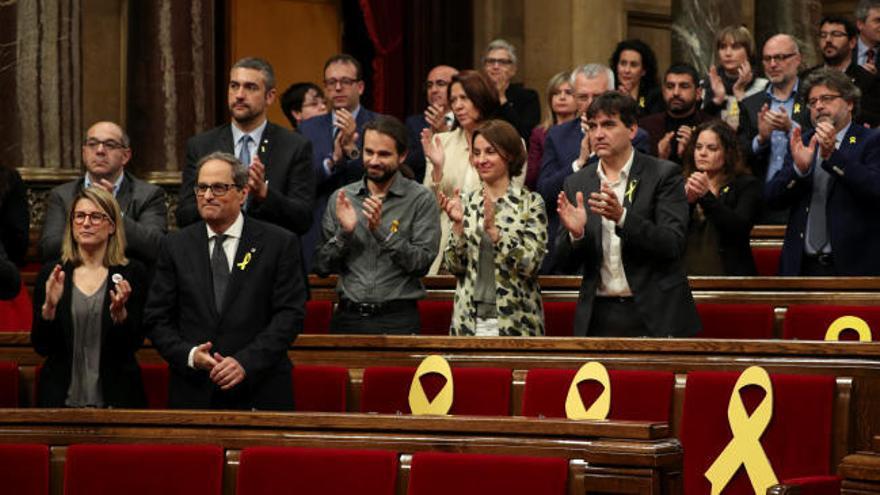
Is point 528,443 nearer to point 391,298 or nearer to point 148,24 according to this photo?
point 391,298

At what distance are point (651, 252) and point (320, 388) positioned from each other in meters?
1.14

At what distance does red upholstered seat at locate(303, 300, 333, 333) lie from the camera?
22.4ft

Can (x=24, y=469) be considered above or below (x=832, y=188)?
below

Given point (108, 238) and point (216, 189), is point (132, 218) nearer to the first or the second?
point (108, 238)

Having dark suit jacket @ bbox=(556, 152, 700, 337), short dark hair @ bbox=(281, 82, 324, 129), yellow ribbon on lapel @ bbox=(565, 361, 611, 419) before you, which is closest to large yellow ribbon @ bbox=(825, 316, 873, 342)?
dark suit jacket @ bbox=(556, 152, 700, 337)

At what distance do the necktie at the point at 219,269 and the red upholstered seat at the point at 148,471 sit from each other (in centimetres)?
98

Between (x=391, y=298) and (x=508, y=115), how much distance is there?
2.17 metres

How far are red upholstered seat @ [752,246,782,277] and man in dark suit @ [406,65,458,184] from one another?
1459 millimetres

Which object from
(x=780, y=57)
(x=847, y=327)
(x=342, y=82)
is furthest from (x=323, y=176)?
(x=847, y=327)

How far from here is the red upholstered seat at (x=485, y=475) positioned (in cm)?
381

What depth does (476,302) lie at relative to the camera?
19.3 feet

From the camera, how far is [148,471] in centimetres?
420

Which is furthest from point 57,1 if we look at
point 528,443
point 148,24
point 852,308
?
point 528,443

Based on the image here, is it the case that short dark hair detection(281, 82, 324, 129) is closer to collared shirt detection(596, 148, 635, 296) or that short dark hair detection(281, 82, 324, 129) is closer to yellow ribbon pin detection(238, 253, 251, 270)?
collared shirt detection(596, 148, 635, 296)
